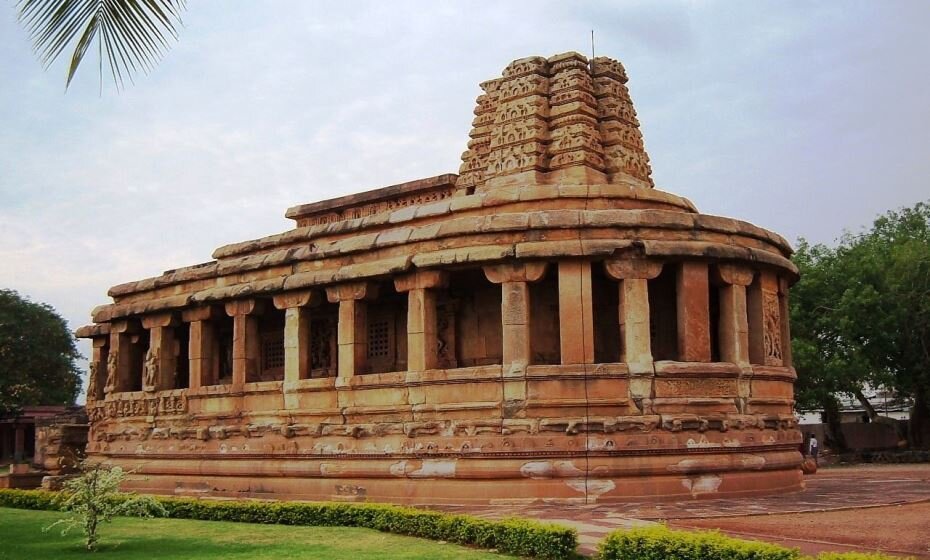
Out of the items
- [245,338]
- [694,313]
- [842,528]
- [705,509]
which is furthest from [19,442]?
[842,528]

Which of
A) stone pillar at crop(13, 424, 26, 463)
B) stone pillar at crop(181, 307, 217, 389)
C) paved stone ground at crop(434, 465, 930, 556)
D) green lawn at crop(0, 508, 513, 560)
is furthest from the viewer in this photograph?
stone pillar at crop(13, 424, 26, 463)

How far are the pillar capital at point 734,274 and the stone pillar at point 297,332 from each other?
6.97 m

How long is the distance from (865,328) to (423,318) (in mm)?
20395

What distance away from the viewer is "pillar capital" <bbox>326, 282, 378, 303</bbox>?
15461 millimetres

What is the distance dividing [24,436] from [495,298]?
41.4 m

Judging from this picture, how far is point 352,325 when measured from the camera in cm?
1561

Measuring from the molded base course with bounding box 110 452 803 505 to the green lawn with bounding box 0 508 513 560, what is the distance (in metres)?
1.85

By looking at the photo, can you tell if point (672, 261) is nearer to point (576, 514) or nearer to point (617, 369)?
point (617, 369)

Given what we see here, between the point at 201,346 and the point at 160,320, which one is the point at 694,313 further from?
the point at 160,320

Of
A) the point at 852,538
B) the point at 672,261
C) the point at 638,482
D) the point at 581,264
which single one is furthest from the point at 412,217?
the point at 852,538

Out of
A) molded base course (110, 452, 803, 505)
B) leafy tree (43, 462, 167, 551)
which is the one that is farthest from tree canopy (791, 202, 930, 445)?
leafy tree (43, 462, 167, 551)

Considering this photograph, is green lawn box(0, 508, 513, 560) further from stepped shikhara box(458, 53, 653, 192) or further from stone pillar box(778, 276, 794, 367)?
stone pillar box(778, 276, 794, 367)

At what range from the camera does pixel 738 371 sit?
14039 mm

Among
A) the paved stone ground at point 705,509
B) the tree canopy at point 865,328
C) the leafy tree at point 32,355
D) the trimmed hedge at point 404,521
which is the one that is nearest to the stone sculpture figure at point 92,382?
the trimmed hedge at point 404,521
